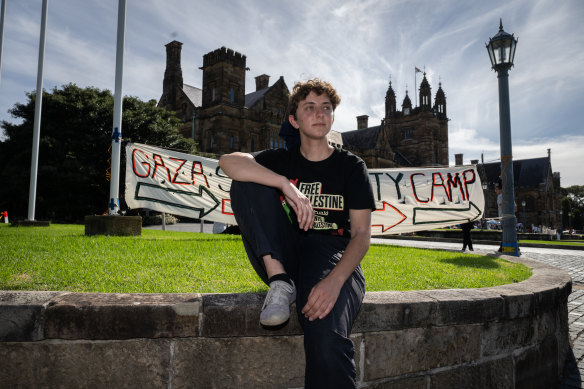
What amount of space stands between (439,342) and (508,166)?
20.1 feet

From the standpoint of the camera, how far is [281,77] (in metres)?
49.8

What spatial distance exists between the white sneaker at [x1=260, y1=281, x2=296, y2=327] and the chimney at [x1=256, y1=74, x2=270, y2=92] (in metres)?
52.9

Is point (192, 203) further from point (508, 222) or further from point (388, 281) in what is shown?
point (508, 222)

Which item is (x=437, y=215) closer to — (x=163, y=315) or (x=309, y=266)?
(x=309, y=266)

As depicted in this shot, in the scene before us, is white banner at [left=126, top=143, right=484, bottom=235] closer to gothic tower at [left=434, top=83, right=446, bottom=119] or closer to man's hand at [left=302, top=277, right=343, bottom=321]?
man's hand at [left=302, top=277, right=343, bottom=321]

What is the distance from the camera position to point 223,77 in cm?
4250

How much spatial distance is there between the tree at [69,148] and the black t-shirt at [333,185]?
2488cm

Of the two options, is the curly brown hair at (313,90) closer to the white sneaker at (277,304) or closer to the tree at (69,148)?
the white sneaker at (277,304)

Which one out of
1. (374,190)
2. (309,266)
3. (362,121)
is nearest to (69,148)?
(374,190)

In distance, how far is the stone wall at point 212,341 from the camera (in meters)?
2.03

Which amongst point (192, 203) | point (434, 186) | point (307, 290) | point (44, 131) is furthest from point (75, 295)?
point (44, 131)

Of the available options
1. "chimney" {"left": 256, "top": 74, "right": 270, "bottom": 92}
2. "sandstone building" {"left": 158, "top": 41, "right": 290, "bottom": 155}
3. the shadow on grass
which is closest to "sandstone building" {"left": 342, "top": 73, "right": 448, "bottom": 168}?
"chimney" {"left": 256, "top": 74, "right": 270, "bottom": 92}

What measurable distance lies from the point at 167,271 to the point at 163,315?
5.90 feet

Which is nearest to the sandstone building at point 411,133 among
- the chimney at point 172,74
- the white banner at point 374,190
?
the chimney at point 172,74
